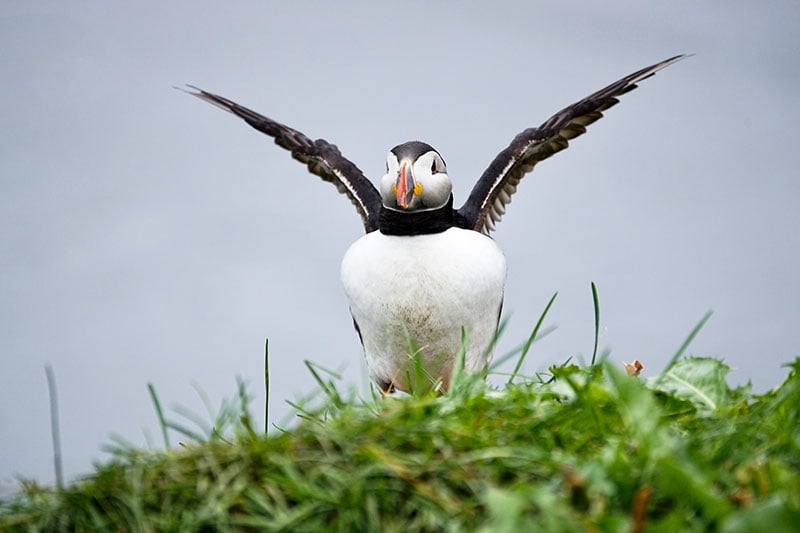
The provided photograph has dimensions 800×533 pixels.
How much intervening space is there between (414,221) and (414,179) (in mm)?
353

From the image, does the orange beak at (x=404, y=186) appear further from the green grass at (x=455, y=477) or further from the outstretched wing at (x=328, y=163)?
the green grass at (x=455, y=477)

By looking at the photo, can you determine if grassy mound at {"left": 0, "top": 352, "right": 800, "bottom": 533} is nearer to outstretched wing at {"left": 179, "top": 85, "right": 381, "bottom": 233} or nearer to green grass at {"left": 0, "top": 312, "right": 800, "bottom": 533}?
green grass at {"left": 0, "top": 312, "right": 800, "bottom": 533}

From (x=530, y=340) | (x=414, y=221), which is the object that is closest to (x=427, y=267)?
(x=414, y=221)

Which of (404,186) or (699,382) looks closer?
(699,382)

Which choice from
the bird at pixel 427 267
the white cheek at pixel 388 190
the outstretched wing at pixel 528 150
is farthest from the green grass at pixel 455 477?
the outstretched wing at pixel 528 150

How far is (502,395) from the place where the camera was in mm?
2928

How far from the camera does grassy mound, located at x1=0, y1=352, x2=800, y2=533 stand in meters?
1.95

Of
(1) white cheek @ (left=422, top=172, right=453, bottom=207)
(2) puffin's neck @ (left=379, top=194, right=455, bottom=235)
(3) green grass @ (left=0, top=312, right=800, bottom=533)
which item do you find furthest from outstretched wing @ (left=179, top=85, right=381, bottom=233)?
(3) green grass @ (left=0, top=312, right=800, bottom=533)

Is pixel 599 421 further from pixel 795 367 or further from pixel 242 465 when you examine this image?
pixel 795 367

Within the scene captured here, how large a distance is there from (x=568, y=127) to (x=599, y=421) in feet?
16.8

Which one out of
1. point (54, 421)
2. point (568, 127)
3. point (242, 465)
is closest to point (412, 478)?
point (242, 465)

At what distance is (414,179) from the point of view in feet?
21.9

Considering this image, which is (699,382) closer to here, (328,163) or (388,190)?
(388,190)

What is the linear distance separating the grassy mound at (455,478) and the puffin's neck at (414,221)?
4.19 metres
